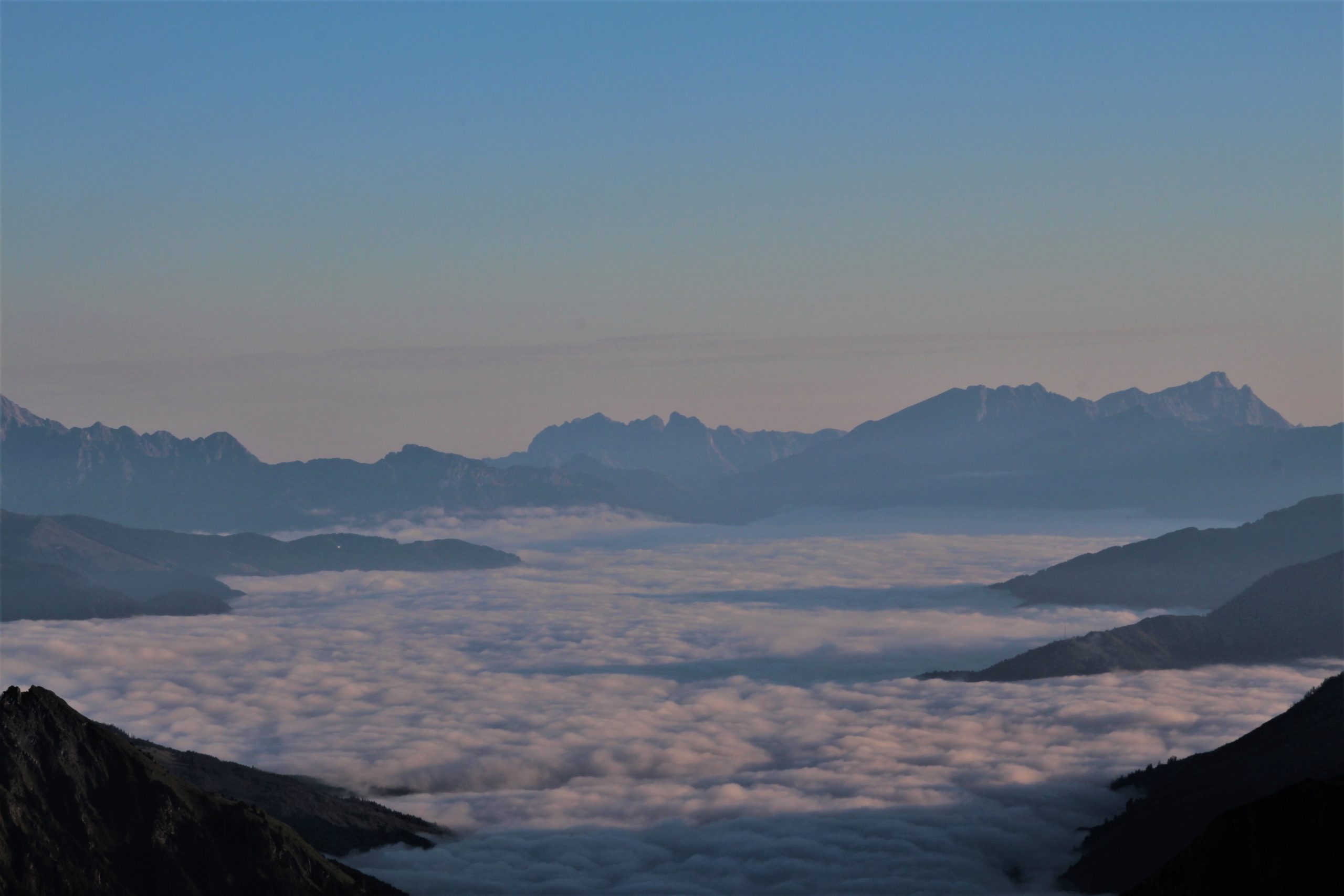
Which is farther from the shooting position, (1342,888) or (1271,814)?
(1271,814)

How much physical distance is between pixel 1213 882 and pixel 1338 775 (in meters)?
24.2

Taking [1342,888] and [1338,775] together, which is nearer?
[1342,888]

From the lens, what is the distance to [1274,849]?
7156 inches

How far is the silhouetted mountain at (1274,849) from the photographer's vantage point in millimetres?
176500

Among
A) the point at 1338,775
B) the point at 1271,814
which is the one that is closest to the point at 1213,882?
the point at 1271,814

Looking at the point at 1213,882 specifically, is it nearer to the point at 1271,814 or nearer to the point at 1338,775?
the point at 1271,814

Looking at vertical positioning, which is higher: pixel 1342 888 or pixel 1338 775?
pixel 1338 775

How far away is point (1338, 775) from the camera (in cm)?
18712

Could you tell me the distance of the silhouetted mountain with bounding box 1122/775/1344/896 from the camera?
579ft

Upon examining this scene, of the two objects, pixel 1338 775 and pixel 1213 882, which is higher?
pixel 1338 775

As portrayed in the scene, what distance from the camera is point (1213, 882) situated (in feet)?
604

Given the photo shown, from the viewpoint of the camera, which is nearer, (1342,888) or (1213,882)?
(1342,888)

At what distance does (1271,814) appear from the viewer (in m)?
185

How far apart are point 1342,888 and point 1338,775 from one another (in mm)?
19688
